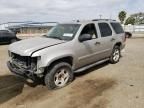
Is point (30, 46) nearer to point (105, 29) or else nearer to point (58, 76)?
point (58, 76)

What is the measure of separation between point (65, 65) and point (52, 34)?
1.58m

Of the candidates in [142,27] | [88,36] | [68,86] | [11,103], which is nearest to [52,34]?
[88,36]

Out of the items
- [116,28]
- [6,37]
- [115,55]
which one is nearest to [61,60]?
[115,55]

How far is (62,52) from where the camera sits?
5.63 metres

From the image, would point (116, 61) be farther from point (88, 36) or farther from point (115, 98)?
point (115, 98)

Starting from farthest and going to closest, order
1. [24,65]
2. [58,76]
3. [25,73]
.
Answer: [58,76]
[24,65]
[25,73]

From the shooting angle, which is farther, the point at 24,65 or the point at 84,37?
the point at 84,37

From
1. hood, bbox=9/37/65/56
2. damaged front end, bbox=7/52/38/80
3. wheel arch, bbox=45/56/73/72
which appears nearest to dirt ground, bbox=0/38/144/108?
damaged front end, bbox=7/52/38/80

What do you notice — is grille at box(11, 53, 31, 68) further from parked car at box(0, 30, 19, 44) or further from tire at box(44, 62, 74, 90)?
parked car at box(0, 30, 19, 44)

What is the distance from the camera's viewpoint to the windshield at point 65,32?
6.30 meters

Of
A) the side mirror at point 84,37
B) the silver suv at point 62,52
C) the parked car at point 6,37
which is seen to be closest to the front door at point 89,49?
the silver suv at point 62,52

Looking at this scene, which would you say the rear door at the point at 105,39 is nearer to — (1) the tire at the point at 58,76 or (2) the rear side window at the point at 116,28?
(2) the rear side window at the point at 116,28

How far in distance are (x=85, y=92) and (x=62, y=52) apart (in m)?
1.26

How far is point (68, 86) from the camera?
19.6ft
